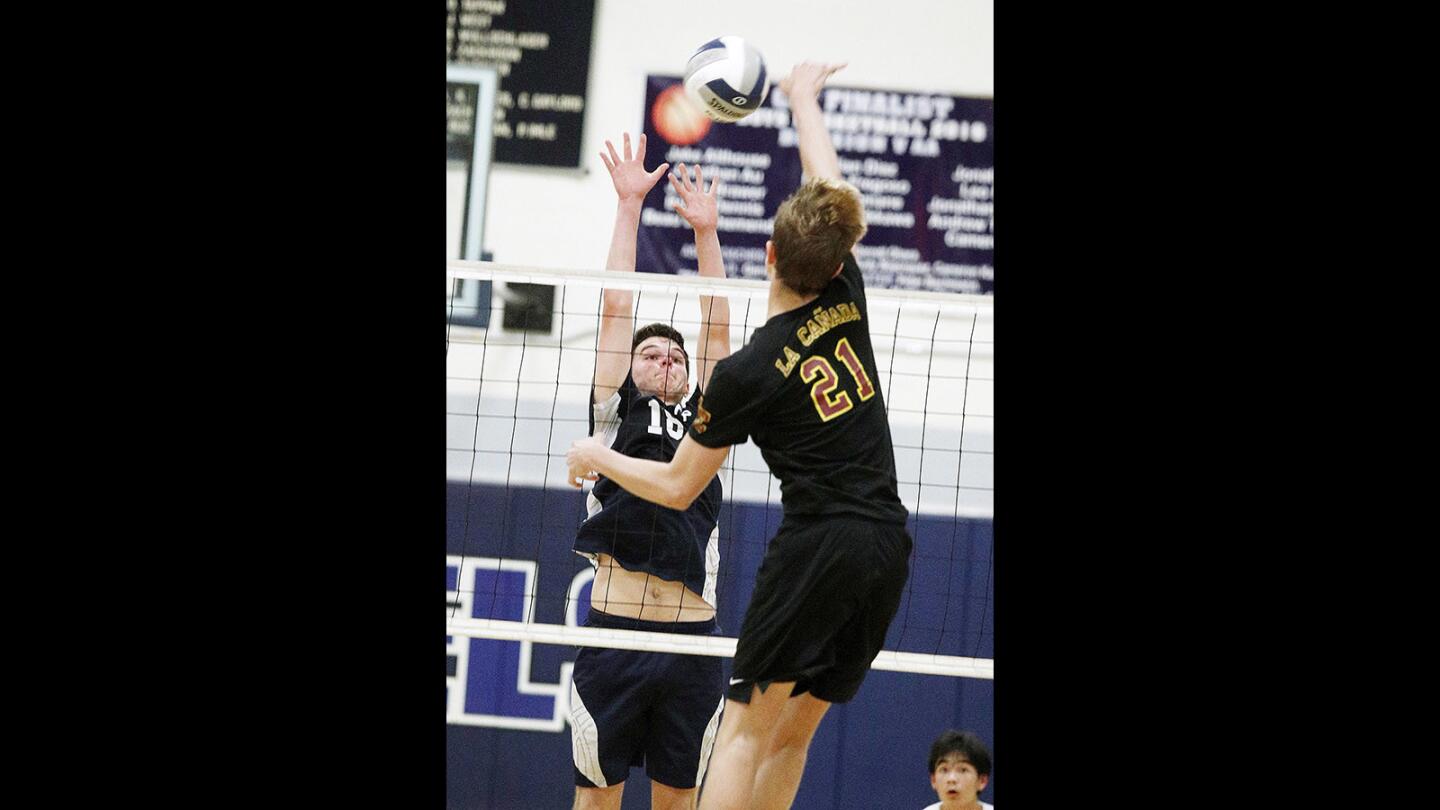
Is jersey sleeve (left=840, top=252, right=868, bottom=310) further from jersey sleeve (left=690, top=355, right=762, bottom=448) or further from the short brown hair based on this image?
jersey sleeve (left=690, top=355, right=762, bottom=448)

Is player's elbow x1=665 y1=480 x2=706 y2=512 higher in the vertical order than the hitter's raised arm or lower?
lower

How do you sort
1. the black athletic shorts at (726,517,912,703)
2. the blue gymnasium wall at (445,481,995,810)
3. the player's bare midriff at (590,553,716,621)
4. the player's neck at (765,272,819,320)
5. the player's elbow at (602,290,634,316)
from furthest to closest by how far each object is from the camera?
1. the blue gymnasium wall at (445,481,995,810)
2. the player's elbow at (602,290,634,316)
3. the player's bare midriff at (590,553,716,621)
4. the player's neck at (765,272,819,320)
5. the black athletic shorts at (726,517,912,703)

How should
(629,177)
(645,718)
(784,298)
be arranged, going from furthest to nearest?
1. (629,177)
2. (645,718)
3. (784,298)

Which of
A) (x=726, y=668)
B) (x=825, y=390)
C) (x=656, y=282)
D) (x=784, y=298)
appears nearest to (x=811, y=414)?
(x=825, y=390)

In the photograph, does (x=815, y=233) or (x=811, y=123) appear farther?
(x=811, y=123)

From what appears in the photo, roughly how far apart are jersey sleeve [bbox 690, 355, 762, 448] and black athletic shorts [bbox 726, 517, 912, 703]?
12.3 inches

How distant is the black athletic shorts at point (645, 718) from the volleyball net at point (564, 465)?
155 centimetres

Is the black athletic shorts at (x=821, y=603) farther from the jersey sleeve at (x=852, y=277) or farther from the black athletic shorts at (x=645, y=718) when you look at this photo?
the black athletic shorts at (x=645, y=718)

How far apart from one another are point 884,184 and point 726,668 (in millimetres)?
2490

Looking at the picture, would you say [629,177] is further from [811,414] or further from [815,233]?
[811,414]

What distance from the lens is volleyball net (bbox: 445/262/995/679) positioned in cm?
596

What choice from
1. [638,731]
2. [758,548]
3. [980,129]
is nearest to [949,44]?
[980,129]

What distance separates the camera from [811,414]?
3521 mm

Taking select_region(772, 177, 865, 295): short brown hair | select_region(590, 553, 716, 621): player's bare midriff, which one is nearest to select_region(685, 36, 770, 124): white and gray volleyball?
select_region(772, 177, 865, 295): short brown hair
